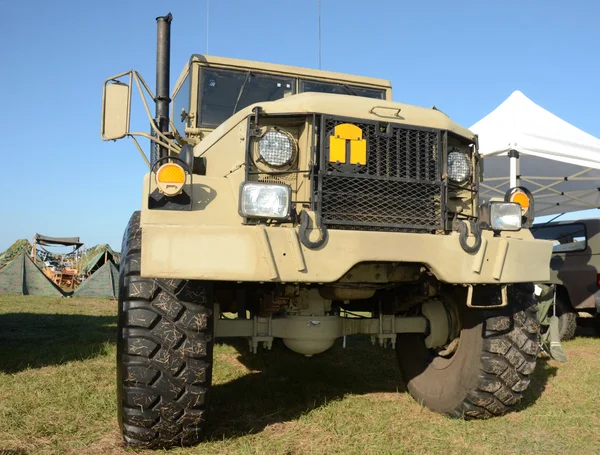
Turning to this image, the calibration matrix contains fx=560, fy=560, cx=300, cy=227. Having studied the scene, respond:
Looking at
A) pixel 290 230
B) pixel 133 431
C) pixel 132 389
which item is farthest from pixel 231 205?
pixel 133 431

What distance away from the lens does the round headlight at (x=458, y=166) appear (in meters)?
3.47

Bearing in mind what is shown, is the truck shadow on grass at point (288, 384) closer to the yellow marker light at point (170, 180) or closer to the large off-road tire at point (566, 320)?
the yellow marker light at point (170, 180)

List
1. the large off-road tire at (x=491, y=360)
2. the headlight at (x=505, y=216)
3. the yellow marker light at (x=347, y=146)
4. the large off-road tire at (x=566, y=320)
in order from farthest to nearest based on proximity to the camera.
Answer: the large off-road tire at (x=566, y=320) < the large off-road tire at (x=491, y=360) < the headlight at (x=505, y=216) < the yellow marker light at (x=347, y=146)

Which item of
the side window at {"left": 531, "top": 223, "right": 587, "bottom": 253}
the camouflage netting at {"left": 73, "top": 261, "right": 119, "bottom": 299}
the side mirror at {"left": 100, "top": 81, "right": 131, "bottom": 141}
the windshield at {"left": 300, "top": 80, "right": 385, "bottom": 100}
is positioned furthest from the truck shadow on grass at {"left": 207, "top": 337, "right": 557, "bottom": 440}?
the camouflage netting at {"left": 73, "top": 261, "right": 119, "bottom": 299}

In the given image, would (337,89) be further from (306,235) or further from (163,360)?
(163,360)

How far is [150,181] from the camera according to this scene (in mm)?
2955

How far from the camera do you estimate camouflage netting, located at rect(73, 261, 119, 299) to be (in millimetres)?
15430

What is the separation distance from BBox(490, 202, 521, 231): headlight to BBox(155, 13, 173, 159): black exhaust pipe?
7.56 feet

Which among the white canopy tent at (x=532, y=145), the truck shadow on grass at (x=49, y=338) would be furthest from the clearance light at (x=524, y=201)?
the white canopy tent at (x=532, y=145)

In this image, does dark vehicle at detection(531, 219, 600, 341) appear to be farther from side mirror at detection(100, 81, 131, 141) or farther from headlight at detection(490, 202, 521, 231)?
side mirror at detection(100, 81, 131, 141)

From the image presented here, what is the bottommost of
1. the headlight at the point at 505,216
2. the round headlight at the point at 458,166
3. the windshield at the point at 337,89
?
the headlight at the point at 505,216

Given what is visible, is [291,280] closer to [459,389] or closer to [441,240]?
[441,240]

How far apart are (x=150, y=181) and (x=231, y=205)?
0.44 metres

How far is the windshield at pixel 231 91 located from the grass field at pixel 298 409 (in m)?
2.15
